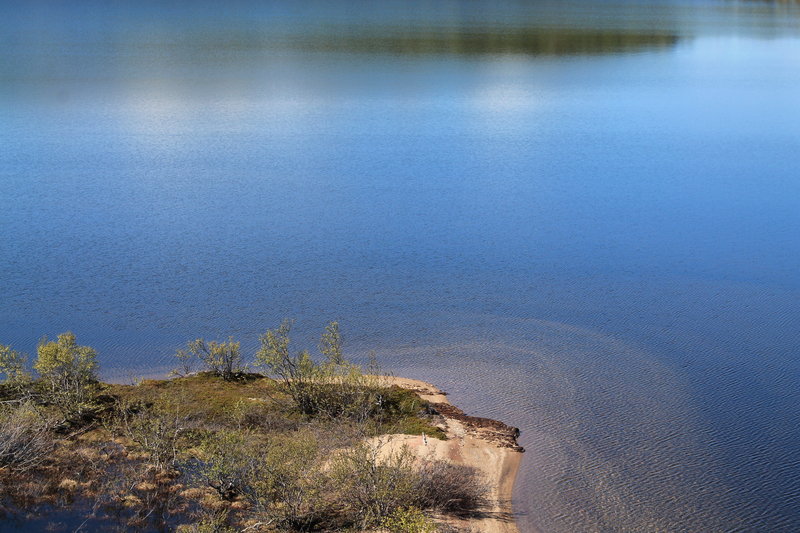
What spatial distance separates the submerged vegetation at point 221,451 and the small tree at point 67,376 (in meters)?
0.03

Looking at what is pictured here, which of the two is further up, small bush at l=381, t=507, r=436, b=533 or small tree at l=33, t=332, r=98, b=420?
small tree at l=33, t=332, r=98, b=420

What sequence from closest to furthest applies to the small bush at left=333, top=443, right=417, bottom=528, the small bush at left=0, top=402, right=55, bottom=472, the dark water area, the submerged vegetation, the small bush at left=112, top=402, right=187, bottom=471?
1. the small bush at left=333, top=443, right=417, bottom=528
2. the submerged vegetation
3. the small bush at left=0, top=402, right=55, bottom=472
4. the small bush at left=112, top=402, right=187, bottom=471
5. the dark water area

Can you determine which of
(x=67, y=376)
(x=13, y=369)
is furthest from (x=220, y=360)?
(x=13, y=369)

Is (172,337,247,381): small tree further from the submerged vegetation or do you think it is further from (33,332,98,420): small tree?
(33,332,98,420): small tree

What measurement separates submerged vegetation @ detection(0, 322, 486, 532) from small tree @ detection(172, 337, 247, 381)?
0.05 meters

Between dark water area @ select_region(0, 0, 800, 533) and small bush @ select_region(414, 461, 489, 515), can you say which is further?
dark water area @ select_region(0, 0, 800, 533)

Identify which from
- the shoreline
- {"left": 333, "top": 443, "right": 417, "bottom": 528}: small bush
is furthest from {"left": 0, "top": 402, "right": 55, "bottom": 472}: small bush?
the shoreline

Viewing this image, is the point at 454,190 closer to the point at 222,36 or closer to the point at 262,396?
the point at 262,396

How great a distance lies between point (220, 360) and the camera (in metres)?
17.9

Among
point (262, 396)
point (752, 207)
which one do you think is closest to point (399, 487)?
point (262, 396)

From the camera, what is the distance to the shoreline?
13.4 meters

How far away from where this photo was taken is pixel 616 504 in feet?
46.2

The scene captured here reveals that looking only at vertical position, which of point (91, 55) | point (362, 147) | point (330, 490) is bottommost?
point (330, 490)

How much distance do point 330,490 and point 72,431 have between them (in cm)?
535
